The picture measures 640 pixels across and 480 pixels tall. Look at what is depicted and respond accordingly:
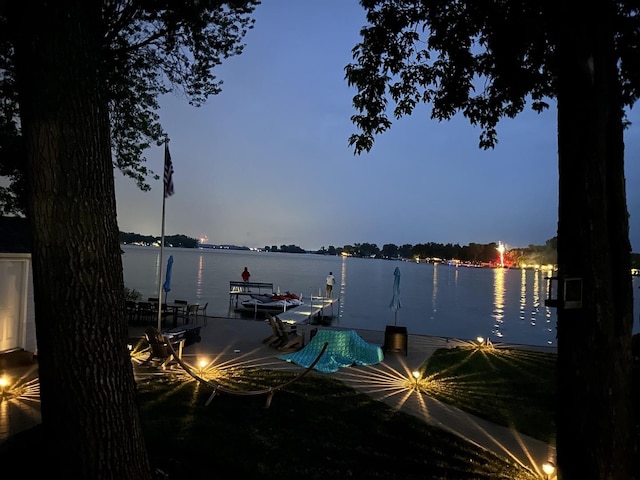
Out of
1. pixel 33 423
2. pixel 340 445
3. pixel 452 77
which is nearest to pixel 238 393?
pixel 340 445

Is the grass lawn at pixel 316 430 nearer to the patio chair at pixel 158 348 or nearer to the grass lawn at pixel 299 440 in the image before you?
the grass lawn at pixel 299 440

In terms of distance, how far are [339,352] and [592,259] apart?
22.2 ft

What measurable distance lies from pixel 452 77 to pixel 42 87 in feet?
16.8

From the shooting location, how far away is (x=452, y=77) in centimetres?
580

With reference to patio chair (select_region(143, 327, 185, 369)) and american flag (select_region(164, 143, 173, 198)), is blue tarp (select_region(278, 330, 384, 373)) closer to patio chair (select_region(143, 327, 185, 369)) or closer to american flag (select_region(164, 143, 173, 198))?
patio chair (select_region(143, 327, 185, 369))

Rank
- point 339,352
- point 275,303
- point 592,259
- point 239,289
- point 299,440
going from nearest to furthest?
point 592,259 < point 299,440 < point 339,352 < point 275,303 < point 239,289

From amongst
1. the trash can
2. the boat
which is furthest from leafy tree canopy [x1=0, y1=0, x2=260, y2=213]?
the boat

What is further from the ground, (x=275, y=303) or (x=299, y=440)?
(x=299, y=440)

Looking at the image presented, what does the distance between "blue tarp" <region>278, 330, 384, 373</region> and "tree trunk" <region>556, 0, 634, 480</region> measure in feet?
19.8

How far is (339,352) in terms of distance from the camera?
28.7 ft

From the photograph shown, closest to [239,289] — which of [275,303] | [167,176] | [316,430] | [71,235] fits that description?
[275,303]

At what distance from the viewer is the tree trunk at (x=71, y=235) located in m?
2.33

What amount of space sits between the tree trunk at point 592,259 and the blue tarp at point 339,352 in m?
6.04

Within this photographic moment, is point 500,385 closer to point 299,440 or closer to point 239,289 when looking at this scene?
point 299,440
